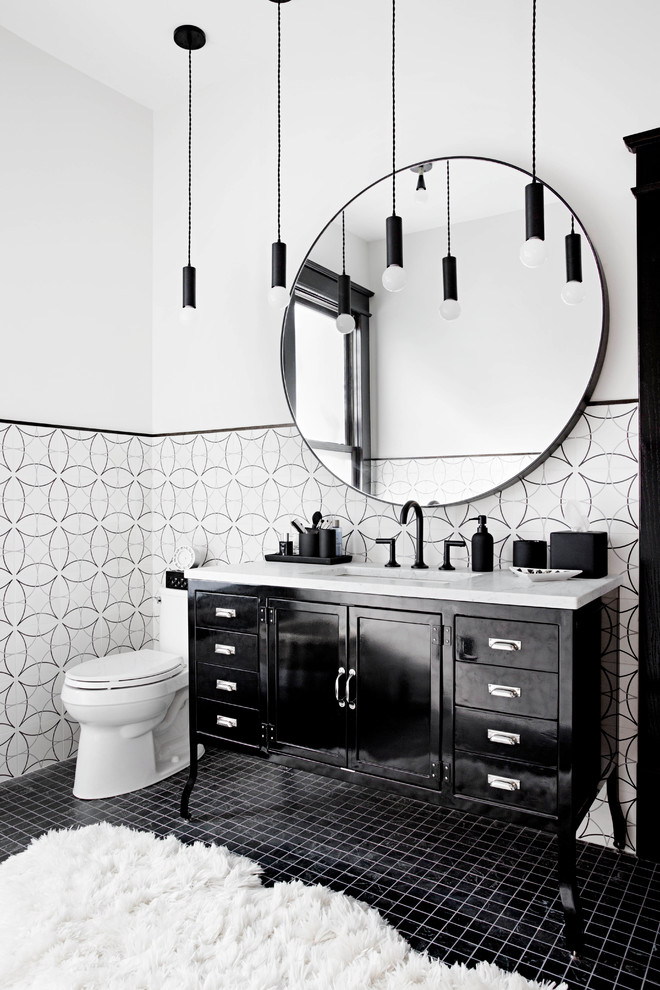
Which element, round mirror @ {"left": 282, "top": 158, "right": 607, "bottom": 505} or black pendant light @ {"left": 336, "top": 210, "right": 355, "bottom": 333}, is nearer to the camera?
round mirror @ {"left": 282, "top": 158, "right": 607, "bottom": 505}

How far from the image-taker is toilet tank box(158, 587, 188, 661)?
119 inches

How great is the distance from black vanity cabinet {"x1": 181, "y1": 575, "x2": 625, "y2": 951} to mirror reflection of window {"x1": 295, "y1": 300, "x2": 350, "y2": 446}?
0.75 metres

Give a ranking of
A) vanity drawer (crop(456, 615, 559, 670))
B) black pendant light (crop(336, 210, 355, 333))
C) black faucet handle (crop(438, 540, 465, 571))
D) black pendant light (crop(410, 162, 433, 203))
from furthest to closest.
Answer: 1. black pendant light (crop(336, 210, 355, 333))
2. black pendant light (crop(410, 162, 433, 203))
3. black faucet handle (crop(438, 540, 465, 571))
4. vanity drawer (crop(456, 615, 559, 670))

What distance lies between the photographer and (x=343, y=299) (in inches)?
104

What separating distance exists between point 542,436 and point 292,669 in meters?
1.09

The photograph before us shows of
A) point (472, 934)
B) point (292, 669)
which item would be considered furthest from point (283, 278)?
Answer: point (472, 934)

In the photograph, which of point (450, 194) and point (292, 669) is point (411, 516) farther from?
point (450, 194)

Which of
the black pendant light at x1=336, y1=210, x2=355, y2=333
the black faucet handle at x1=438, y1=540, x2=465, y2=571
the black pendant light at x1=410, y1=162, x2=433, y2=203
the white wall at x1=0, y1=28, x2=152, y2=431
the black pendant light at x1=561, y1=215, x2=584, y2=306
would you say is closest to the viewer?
the black pendant light at x1=561, y1=215, x2=584, y2=306

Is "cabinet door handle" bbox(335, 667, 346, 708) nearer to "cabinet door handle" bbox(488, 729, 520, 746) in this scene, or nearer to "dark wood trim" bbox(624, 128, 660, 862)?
"cabinet door handle" bbox(488, 729, 520, 746)

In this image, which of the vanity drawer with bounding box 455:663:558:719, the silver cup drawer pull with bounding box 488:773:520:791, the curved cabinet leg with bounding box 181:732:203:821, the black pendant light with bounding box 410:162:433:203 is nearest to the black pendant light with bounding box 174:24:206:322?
the black pendant light with bounding box 410:162:433:203

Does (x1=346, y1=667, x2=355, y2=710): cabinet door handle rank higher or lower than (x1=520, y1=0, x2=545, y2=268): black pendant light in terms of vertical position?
lower

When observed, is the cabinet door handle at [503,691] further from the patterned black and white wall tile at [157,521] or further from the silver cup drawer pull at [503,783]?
the patterned black and white wall tile at [157,521]

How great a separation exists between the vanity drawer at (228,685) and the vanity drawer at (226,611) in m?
0.15

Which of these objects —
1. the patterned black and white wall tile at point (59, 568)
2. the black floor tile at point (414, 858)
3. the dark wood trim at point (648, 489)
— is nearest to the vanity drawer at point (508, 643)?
the dark wood trim at point (648, 489)
